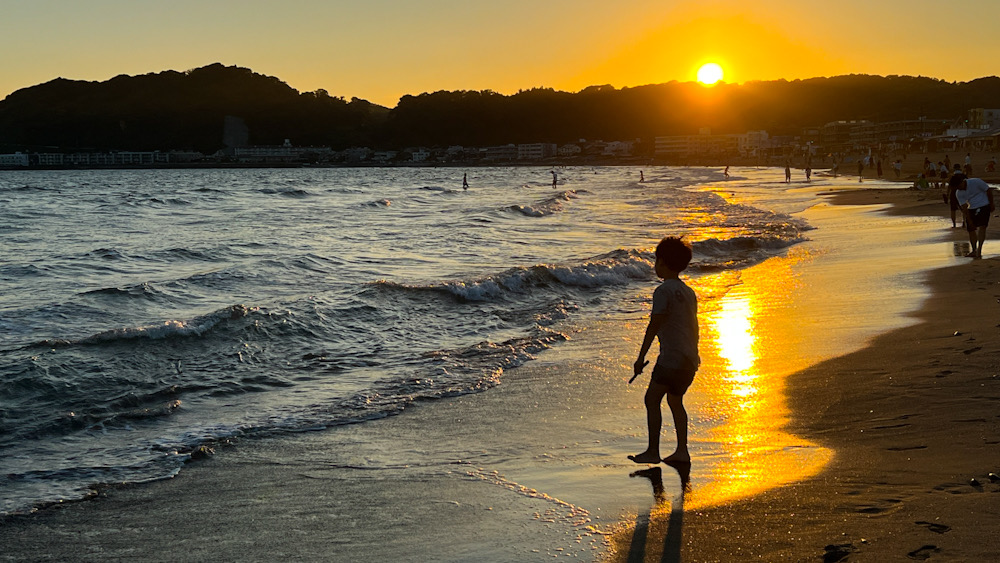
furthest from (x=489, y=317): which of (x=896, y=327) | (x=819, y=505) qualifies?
(x=819, y=505)

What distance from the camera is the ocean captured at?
22.8 ft

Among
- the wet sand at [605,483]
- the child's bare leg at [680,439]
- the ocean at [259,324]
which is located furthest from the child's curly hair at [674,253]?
the ocean at [259,324]

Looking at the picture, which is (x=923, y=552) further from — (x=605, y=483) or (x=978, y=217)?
(x=978, y=217)

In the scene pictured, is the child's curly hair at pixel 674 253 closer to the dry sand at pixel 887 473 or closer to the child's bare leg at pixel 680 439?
the child's bare leg at pixel 680 439

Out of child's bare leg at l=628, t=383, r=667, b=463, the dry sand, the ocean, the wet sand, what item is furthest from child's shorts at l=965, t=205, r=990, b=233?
child's bare leg at l=628, t=383, r=667, b=463

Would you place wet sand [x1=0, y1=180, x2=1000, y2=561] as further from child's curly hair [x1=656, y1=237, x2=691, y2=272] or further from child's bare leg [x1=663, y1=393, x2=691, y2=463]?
child's curly hair [x1=656, y1=237, x2=691, y2=272]

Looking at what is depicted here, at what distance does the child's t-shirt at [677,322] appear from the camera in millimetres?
5523

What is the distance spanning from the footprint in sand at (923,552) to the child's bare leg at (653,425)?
5.97ft

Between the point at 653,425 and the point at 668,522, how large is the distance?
110cm

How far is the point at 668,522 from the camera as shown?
4520 millimetres

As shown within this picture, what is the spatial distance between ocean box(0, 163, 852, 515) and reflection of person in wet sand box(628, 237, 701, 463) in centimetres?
250

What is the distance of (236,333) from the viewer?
1059 centimetres

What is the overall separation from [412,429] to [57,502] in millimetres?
2435

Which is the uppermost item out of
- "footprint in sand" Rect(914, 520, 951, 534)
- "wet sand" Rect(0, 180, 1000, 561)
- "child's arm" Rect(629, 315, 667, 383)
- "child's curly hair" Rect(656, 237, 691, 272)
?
"child's curly hair" Rect(656, 237, 691, 272)
